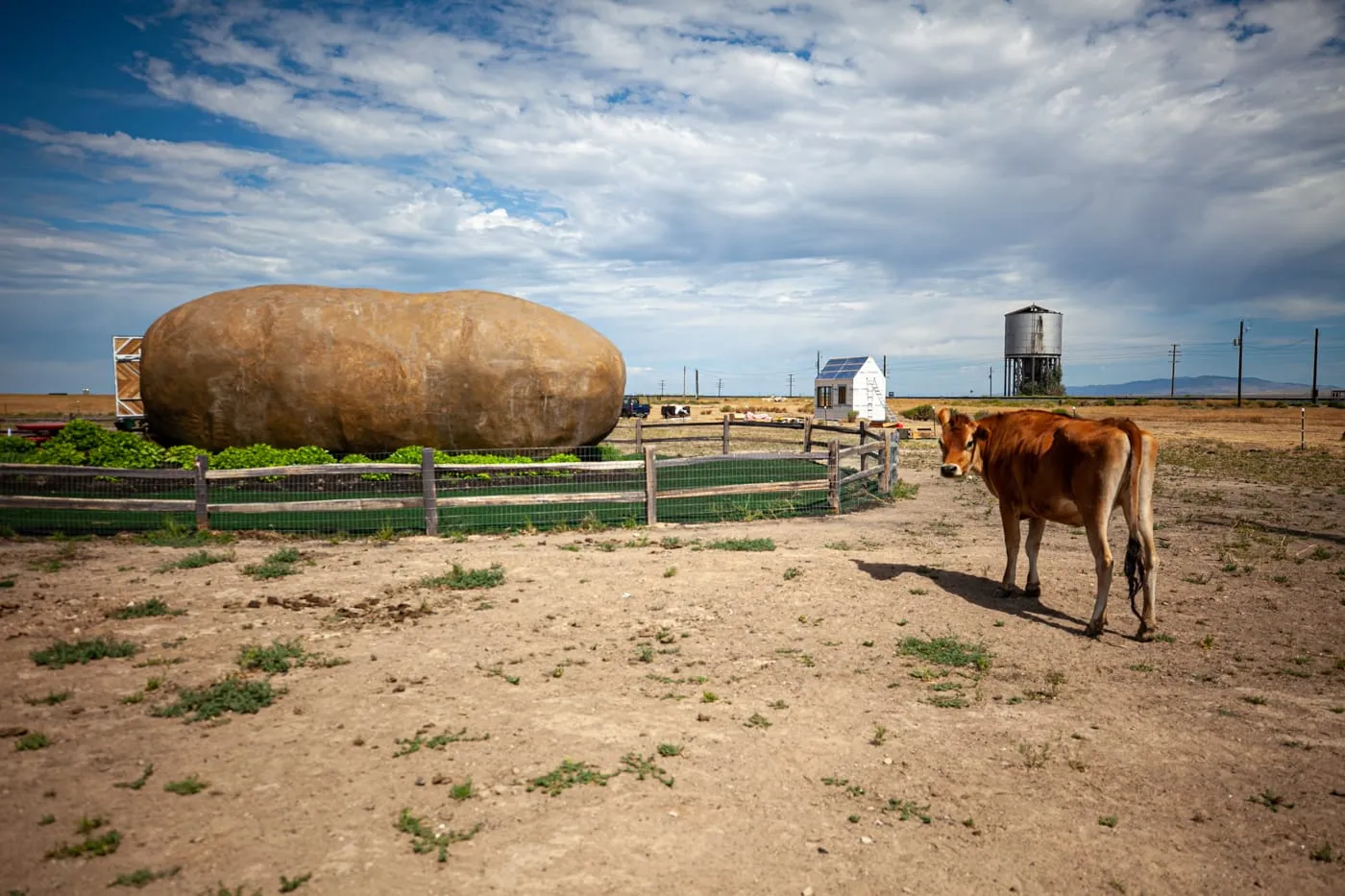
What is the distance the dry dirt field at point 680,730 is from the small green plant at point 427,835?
18mm

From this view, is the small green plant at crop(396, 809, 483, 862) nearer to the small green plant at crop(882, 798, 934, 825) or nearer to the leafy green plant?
the small green plant at crop(882, 798, 934, 825)

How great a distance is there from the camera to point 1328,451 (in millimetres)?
24922

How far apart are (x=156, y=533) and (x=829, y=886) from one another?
1101 centimetres

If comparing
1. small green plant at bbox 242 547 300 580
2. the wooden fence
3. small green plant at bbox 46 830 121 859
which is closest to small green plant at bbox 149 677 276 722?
small green plant at bbox 46 830 121 859

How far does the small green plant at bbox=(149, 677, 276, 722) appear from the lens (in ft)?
17.4

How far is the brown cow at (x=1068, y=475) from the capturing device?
694 centimetres

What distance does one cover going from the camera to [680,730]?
206 inches

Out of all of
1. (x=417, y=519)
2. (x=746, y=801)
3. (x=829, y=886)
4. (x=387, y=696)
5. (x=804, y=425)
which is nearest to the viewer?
(x=829, y=886)

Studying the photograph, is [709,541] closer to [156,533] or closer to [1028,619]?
[1028,619]

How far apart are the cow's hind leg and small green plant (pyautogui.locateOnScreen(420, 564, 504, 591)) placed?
6.06 meters

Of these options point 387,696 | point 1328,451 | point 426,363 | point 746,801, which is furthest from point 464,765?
point 1328,451

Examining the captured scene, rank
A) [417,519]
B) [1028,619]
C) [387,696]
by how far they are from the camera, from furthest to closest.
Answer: [417,519]
[1028,619]
[387,696]

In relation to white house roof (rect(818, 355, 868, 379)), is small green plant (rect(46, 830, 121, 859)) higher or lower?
lower

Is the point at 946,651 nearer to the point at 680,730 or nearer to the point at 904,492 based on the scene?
the point at 680,730
